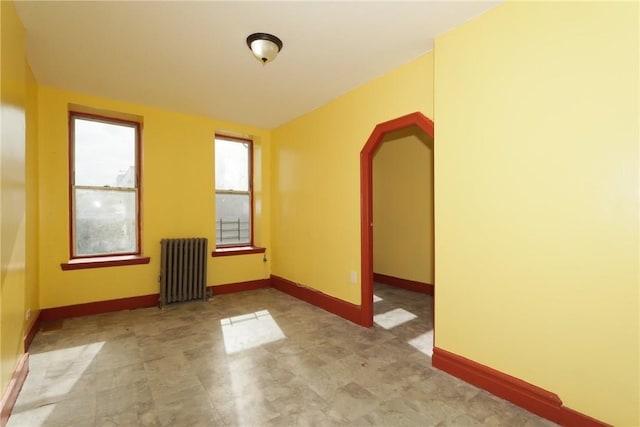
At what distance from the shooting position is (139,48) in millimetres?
2580

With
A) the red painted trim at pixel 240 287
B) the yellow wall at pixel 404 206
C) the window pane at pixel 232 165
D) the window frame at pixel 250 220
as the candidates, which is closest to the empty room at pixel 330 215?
the red painted trim at pixel 240 287

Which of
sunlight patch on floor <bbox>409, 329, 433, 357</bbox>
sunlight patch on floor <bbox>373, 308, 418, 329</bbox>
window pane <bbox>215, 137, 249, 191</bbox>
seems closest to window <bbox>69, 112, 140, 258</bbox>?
window pane <bbox>215, 137, 249, 191</bbox>

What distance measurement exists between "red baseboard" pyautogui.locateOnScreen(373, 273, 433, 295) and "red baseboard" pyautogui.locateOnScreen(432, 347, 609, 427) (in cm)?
239

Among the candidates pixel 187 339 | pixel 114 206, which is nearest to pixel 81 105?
pixel 114 206

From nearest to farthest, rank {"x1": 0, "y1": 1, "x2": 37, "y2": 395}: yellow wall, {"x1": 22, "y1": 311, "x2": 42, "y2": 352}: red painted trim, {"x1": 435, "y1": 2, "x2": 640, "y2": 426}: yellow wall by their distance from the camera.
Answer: {"x1": 435, "y1": 2, "x2": 640, "y2": 426}: yellow wall < {"x1": 0, "y1": 1, "x2": 37, "y2": 395}: yellow wall < {"x1": 22, "y1": 311, "x2": 42, "y2": 352}: red painted trim

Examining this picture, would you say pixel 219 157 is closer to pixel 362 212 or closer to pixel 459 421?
pixel 362 212

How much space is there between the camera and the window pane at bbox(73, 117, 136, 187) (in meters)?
3.81

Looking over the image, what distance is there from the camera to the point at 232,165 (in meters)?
5.03

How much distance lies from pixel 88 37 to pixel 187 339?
2794 millimetres

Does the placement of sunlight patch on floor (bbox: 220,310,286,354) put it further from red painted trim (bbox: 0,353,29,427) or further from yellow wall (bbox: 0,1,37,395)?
yellow wall (bbox: 0,1,37,395)

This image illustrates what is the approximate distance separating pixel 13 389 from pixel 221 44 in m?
2.86

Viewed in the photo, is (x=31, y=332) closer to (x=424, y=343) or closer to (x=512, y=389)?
(x=424, y=343)

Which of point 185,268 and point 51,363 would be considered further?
point 185,268

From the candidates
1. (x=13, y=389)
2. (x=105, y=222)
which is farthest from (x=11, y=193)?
(x=105, y=222)
